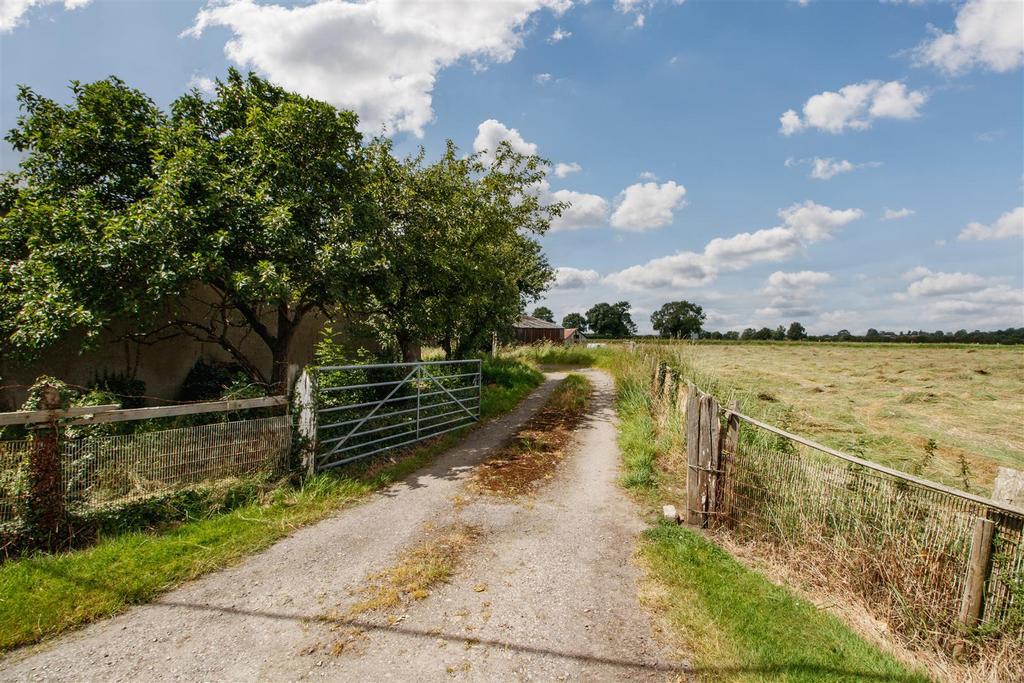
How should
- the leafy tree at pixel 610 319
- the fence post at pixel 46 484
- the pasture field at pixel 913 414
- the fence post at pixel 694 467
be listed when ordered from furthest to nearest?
the leafy tree at pixel 610 319, the pasture field at pixel 913 414, the fence post at pixel 694 467, the fence post at pixel 46 484

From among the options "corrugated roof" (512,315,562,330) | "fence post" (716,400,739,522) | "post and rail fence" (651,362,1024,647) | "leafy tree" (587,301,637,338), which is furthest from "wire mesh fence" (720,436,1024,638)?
"leafy tree" (587,301,637,338)

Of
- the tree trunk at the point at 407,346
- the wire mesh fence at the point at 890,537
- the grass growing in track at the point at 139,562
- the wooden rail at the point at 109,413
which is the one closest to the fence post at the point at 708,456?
the wire mesh fence at the point at 890,537

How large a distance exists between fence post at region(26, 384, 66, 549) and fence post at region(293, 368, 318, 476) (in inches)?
93.0

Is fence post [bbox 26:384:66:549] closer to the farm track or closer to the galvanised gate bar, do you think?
the farm track

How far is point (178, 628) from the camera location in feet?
11.1

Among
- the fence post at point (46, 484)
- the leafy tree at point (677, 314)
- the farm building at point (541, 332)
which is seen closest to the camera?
the fence post at point (46, 484)

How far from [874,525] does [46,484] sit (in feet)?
24.7

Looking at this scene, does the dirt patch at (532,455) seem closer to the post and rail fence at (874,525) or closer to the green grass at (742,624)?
the green grass at (742,624)

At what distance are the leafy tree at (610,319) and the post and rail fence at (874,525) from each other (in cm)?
7812

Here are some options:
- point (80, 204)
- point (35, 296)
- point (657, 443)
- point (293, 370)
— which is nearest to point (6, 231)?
point (80, 204)

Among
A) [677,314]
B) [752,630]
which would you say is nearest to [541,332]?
[677,314]

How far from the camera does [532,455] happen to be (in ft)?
27.7

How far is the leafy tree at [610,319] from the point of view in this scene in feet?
273

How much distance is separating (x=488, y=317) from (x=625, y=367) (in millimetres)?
5430
